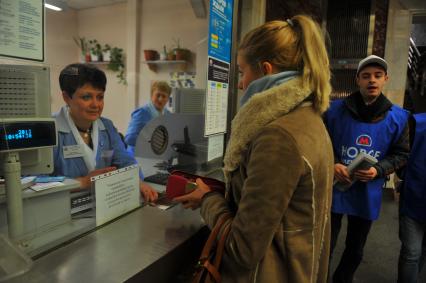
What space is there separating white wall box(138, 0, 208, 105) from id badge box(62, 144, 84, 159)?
262 cm

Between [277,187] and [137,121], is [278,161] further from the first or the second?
[137,121]

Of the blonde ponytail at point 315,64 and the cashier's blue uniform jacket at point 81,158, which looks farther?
the cashier's blue uniform jacket at point 81,158

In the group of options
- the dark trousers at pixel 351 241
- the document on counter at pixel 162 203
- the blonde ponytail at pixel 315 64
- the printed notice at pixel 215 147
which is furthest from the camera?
the printed notice at pixel 215 147

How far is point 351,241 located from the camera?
1896 millimetres

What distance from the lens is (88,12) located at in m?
1.84

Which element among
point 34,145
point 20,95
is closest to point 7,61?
point 20,95

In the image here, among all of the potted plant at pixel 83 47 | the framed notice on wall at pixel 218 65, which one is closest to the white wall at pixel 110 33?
the potted plant at pixel 83 47

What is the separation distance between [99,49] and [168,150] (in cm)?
70

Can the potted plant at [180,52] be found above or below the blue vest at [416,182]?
above

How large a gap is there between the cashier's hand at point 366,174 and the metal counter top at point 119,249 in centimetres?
95

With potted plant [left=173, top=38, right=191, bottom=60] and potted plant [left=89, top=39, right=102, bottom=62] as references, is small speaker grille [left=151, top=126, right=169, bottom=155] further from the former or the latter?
potted plant [left=173, top=38, right=191, bottom=60]

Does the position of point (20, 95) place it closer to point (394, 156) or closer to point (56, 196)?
point (56, 196)

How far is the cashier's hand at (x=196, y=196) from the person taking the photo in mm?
971

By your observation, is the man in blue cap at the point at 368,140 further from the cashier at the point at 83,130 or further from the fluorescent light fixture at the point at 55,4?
the fluorescent light fixture at the point at 55,4
